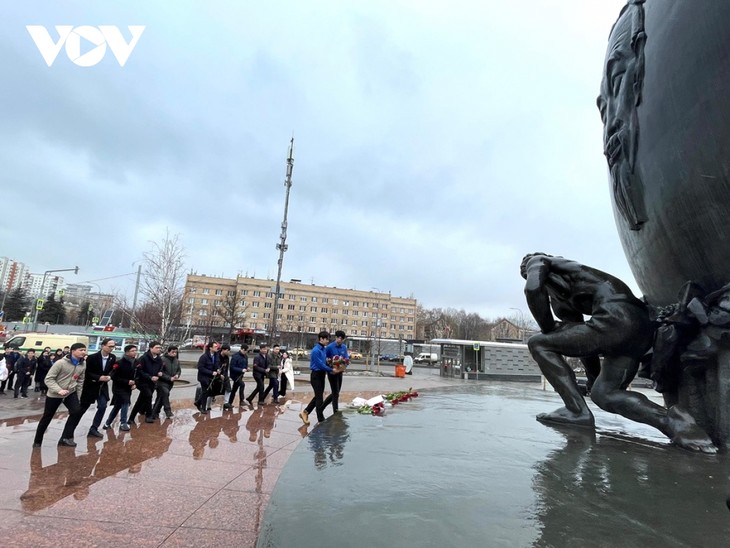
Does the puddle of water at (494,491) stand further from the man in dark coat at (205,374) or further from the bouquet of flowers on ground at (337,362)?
the man in dark coat at (205,374)

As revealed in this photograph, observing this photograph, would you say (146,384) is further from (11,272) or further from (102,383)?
(11,272)

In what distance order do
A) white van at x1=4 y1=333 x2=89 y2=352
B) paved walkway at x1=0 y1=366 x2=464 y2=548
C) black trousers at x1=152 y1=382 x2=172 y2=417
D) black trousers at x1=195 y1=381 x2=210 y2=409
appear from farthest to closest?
white van at x1=4 y1=333 x2=89 y2=352, black trousers at x1=195 y1=381 x2=210 y2=409, black trousers at x1=152 y1=382 x2=172 y2=417, paved walkway at x1=0 y1=366 x2=464 y2=548

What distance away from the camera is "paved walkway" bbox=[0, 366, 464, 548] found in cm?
350

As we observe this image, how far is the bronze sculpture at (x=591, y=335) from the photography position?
4.85 metres

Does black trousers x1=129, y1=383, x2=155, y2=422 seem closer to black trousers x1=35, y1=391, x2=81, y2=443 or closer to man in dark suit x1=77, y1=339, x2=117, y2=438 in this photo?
man in dark suit x1=77, y1=339, x2=117, y2=438

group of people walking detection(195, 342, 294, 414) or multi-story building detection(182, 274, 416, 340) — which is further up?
multi-story building detection(182, 274, 416, 340)

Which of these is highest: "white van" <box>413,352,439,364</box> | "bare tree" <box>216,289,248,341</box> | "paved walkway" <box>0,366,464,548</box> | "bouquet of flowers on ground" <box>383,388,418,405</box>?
"bare tree" <box>216,289,248,341</box>

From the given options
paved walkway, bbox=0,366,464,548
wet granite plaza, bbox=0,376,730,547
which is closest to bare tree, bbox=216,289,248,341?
paved walkway, bbox=0,366,464,548

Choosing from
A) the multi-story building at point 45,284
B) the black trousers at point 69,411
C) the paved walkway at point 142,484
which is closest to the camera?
the paved walkway at point 142,484

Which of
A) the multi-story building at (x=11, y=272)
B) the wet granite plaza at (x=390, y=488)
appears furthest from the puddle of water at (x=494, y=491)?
the multi-story building at (x=11, y=272)

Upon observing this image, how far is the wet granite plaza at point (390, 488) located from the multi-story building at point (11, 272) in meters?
114

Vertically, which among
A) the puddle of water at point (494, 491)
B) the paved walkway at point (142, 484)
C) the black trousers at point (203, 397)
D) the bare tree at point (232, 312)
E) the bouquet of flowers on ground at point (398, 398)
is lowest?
the paved walkway at point (142, 484)

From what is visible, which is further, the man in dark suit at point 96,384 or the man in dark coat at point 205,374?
the man in dark coat at point 205,374

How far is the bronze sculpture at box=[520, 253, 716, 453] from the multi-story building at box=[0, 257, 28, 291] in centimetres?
11719
